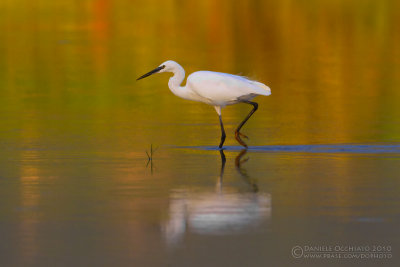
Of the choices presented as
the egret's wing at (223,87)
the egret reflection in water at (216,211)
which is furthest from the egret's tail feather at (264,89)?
the egret reflection in water at (216,211)

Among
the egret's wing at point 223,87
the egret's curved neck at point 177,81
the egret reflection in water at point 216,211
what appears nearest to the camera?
the egret reflection in water at point 216,211

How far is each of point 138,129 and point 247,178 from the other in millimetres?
4381

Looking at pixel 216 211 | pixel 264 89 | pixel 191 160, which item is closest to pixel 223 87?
pixel 264 89

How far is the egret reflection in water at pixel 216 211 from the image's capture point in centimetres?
825

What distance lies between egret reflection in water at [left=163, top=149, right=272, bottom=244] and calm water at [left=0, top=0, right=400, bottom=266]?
0.02 m

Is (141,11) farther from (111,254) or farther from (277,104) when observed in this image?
(111,254)

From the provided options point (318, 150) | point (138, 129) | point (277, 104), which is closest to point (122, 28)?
point (277, 104)

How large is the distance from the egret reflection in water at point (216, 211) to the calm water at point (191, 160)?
18 mm

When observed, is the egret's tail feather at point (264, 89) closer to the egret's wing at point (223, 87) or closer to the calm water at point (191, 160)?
the egret's wing at point (223, 87)

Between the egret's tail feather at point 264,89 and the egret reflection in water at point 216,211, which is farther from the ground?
the egret's tail feather at point 264,89

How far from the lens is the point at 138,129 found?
14.8m

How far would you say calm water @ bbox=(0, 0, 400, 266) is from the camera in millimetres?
7895

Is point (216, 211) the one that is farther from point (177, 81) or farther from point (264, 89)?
point (177, 81)

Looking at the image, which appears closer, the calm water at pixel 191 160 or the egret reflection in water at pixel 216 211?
the calm water at pixel 191 160
